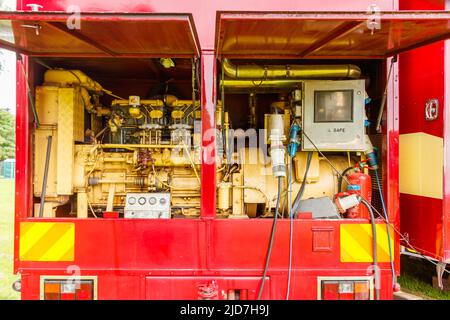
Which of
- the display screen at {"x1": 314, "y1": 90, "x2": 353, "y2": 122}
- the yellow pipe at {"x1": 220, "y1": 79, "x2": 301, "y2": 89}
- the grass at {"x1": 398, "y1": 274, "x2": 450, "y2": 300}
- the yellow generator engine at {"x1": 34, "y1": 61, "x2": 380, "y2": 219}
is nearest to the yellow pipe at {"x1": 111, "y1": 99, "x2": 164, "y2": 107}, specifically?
the yellow generator engine at {"x1": 34, "y1": 61, "x2": 380, "y2": 219}

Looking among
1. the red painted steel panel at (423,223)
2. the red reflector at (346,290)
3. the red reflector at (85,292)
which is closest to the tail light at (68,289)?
the red reflector at (85,292)

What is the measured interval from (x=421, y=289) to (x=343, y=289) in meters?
1.59

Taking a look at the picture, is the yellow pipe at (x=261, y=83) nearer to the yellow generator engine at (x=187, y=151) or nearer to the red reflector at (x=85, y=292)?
the yellow generator engine at (x=187, y=151)

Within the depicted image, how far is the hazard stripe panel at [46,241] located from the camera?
209 centimetres

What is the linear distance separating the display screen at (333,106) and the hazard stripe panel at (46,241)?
1.85m

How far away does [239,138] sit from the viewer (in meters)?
2.80

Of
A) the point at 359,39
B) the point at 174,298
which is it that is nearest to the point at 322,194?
the point at 359,39

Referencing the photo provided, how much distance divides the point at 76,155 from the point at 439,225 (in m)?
2.65

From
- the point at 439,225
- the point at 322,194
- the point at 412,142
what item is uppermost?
the point at 412,142

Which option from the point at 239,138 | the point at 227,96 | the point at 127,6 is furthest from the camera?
the point at 227,96

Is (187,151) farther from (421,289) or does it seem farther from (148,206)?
(421,289)

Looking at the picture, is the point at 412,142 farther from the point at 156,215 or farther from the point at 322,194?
the point at 156,215

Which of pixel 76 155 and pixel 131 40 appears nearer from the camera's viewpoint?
pixel 131 40

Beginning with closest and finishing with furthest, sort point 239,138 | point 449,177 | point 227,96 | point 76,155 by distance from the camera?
point 449,177
point 76,155
point 239,138
point 227,96
